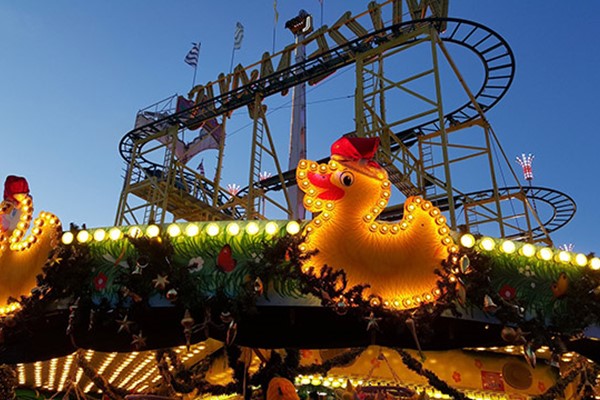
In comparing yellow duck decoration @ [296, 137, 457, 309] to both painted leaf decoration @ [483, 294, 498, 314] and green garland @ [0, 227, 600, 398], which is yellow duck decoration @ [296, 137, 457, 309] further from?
painted leaf decoration @ [483, 294, 498, 314]

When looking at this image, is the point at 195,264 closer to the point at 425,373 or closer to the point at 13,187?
the point at 13,187

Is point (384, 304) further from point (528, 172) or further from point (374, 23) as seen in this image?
point (528, 172)

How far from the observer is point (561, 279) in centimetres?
717

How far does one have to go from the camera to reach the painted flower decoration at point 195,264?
22.8ft

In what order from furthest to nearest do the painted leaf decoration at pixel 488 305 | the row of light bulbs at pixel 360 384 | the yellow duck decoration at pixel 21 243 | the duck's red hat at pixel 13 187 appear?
the row of light bulbs at pixel 360 384
the duck's red hat at pixel 13 187
the yellow duck decoration at pixel 21 243
the painted leaf decoration at pixel 488 305

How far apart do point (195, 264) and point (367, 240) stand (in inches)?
87.3

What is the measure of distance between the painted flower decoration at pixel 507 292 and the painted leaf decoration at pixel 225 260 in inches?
137

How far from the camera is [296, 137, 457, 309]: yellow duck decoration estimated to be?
6.56 meters

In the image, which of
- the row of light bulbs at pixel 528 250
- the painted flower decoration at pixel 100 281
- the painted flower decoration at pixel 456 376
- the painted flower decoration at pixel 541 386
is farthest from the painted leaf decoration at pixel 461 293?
the painted flower decoration at pixel 541 386

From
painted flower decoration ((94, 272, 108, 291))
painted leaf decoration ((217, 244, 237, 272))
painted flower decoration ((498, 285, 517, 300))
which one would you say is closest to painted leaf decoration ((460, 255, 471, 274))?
painted flower decoration ((498, 285, 517, 300))

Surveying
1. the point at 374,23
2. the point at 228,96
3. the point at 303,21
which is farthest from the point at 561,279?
the point at 303,21

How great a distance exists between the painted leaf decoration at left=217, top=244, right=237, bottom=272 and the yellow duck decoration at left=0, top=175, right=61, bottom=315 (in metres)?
2.47

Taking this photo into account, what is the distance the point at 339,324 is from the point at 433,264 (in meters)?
1.90

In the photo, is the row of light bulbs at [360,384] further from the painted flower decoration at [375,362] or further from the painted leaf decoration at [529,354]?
the painted leaf decoration at [529,354]
